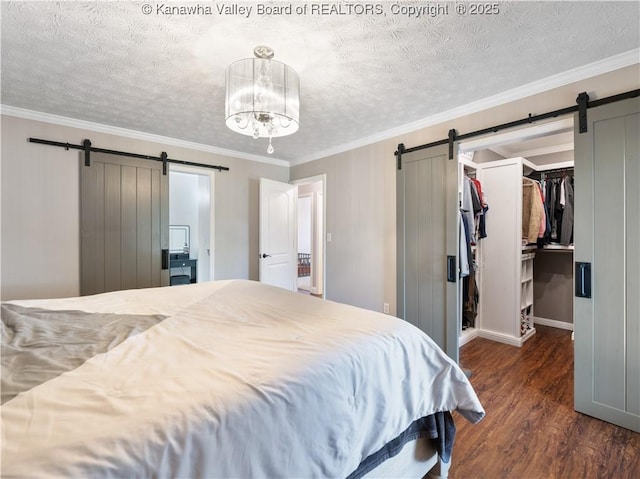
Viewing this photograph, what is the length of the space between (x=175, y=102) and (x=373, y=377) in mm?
2671

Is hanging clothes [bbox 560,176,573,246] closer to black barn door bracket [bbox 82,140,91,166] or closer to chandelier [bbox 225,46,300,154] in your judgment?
chandelier [bbox 225,46,300,154]

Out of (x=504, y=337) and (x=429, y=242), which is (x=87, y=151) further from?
(x=504, y=337)

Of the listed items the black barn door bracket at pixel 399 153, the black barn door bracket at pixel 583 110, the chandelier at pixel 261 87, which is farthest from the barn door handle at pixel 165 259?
the black barn door bracket at pixel 583 110

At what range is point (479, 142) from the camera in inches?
105

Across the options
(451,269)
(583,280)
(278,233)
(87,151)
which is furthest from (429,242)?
(87,151)

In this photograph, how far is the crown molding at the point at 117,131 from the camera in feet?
9.11

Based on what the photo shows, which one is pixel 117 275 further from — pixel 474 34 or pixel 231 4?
pixel 474 34

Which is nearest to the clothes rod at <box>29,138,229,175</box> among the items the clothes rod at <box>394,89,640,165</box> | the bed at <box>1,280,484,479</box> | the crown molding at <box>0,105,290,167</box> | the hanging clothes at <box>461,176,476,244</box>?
the crown molding at <box>0,105,290,167</box>

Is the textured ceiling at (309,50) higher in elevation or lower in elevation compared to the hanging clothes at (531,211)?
higher

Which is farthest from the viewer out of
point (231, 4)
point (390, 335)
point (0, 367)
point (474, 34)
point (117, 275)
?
point (117, 275)

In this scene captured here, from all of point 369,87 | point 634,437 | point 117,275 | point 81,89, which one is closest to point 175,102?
point 81,89

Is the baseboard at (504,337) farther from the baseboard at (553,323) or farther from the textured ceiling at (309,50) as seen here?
the textured ceiling at (309,50)

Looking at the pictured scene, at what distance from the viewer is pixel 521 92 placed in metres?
2.38

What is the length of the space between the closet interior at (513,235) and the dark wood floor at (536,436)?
845 mm
